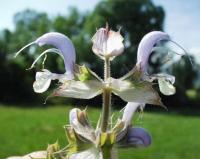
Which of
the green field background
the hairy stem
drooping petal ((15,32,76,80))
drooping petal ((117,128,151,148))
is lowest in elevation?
the green field background

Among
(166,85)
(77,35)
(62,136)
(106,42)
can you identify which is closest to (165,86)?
(166,85)

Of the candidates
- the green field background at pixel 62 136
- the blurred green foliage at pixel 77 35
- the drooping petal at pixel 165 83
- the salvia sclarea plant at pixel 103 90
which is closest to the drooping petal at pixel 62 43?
the salvia sclarea plant at pixel 103 90

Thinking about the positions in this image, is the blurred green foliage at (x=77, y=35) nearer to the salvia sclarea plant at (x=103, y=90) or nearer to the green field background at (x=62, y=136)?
the green field background at (x=62, y=136)

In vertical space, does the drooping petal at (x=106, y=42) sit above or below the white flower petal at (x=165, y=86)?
above

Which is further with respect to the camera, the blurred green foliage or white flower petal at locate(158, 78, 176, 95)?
the blurred green foliage

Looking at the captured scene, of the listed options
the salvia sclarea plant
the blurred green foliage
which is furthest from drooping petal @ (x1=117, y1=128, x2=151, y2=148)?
the blurred green foliage

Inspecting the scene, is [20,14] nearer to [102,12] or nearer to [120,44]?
[102,12]

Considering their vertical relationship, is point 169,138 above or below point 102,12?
below

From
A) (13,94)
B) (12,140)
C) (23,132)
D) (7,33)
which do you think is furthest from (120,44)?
(7,33)

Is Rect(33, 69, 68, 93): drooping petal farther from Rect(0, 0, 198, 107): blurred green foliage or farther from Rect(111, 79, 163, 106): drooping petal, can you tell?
Rect(0, 0, 198, 107): blurred green foliage
